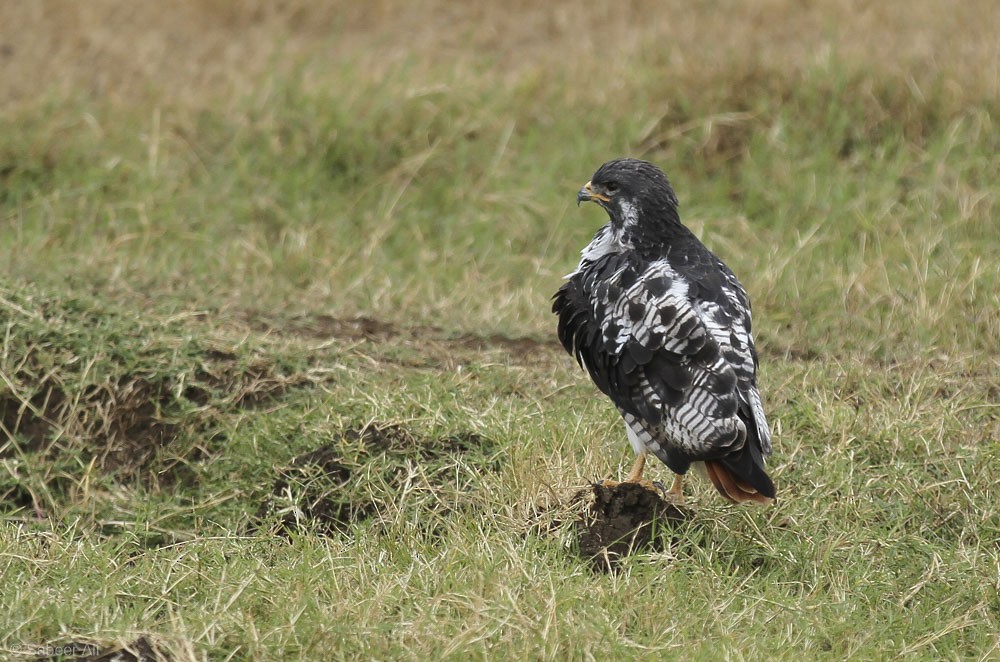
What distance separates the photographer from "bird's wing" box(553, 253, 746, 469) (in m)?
3.91

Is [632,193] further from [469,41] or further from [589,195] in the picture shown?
[469,41]

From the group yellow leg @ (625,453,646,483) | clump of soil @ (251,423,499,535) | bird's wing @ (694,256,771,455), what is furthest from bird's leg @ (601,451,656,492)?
clump of soil @ (251,423,499,535)

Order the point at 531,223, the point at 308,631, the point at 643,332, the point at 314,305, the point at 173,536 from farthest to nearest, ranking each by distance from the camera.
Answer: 1. the point at 531,223
2. the point at 314,305
3. the point at 173,536
4. the point at 643,332
5. the point at 308,631

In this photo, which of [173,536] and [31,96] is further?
[31,96]

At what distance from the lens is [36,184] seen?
712 cm

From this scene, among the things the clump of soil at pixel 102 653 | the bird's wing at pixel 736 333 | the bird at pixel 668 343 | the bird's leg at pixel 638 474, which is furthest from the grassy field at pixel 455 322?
the bird's wing at pixel 736 333

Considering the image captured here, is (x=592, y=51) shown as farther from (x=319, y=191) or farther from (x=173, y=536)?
(x=173, y=536)

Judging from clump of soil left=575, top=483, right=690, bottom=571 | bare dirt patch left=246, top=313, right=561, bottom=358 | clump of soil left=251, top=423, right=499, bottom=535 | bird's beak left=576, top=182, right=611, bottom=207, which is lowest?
bare dirt patch left=246, top=313, right=561, bottom=358

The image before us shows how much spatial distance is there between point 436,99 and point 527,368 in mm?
2740

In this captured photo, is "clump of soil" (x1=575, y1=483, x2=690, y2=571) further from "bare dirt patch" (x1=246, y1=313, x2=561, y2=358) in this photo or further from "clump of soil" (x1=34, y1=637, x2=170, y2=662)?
"bare dirt patch" (x1=246, y1=313, x2=561, y2=358)

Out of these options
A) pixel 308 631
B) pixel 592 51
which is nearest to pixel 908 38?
pixel 592 51

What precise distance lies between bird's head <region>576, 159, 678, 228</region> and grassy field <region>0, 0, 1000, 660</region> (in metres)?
0.79

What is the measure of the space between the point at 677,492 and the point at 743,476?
40 centimetres

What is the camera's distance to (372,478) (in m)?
4.58
